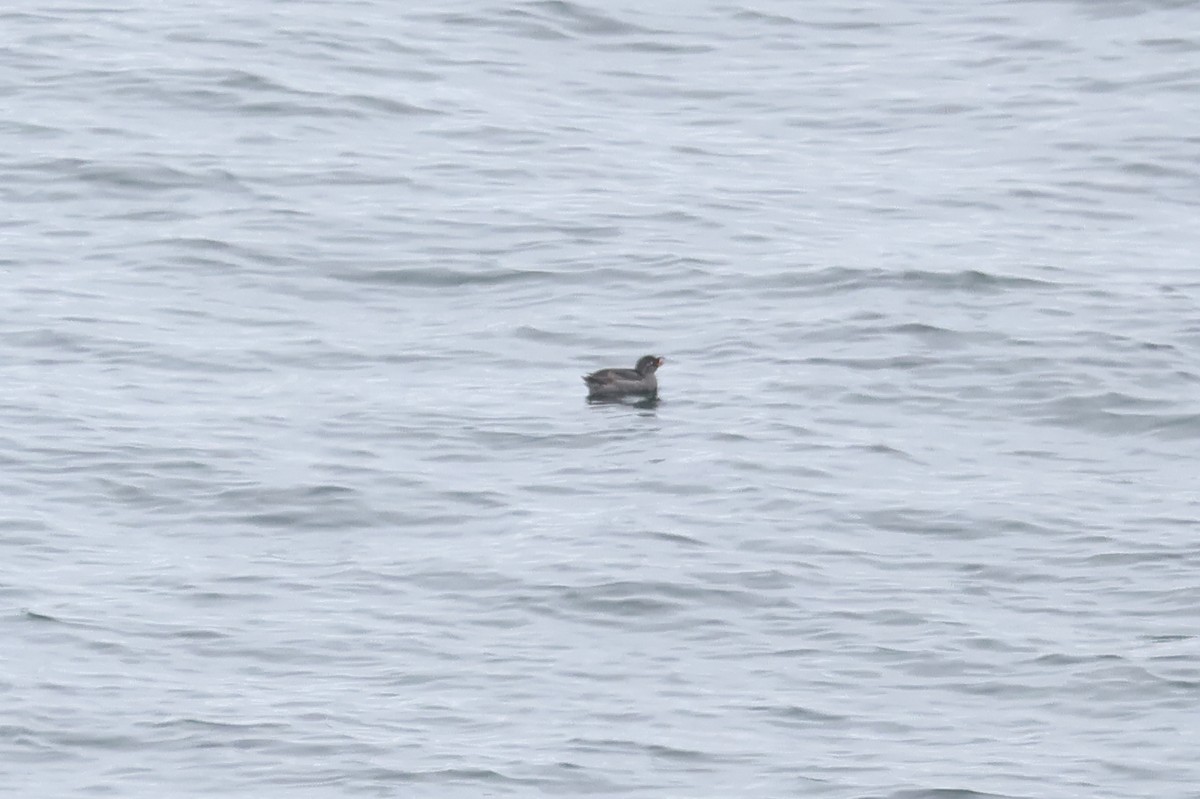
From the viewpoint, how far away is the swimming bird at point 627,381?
56.3 feet

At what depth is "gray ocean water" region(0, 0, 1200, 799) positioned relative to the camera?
39.1ft

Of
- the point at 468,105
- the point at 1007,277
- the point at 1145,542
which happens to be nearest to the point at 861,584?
the point at 1145,542

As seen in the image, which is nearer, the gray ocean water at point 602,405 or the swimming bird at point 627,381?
the gray ocean water at point 602,405

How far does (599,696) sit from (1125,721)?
2.43m

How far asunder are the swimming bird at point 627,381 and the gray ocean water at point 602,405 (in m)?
0.20

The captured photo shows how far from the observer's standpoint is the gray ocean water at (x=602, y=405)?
11.9m

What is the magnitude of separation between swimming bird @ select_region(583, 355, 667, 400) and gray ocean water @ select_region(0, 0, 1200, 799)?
7.8 inches

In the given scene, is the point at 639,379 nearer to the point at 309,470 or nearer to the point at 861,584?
the point at 309,470

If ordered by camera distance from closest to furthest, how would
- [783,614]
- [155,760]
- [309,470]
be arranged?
[155,760] < [783,614] < [309,470]

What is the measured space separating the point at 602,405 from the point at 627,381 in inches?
11.6

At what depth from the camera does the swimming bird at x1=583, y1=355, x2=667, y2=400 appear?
17.2 metres

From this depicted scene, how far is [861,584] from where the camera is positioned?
1390 cm

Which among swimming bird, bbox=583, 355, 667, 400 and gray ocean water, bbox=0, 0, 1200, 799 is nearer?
gray ocean water, bbox=0, 0, 1200, 799

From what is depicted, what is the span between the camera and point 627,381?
1719 cm
